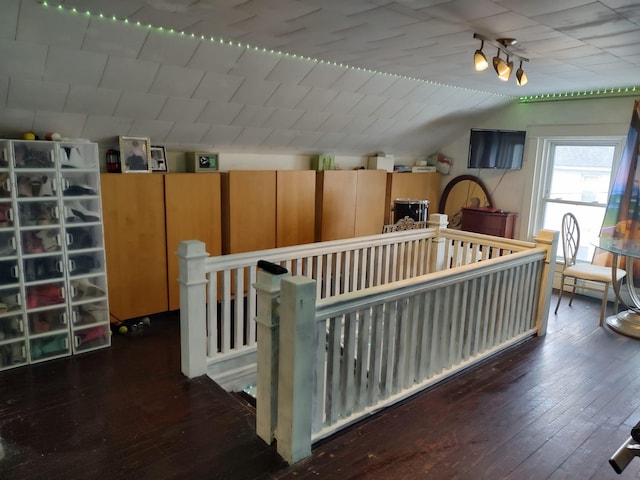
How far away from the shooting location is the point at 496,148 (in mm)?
5395

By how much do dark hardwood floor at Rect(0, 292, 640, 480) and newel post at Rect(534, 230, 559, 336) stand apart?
1.55ft

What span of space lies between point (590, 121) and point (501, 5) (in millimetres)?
3323

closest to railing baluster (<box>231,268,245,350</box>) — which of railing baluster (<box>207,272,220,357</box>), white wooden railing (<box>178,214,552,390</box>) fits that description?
white wooden railing (<box>178,214,552,390</box>)

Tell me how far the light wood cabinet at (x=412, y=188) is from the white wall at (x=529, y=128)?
260 millimetres

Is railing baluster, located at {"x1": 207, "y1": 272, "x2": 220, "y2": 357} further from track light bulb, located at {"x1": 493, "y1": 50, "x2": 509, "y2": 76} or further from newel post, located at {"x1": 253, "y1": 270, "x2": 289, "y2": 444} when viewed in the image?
track light bulb, located at {"x1": 493, "y1": 50, "x2": 509, "y2": 76}

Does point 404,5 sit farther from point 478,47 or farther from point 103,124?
point 103,124

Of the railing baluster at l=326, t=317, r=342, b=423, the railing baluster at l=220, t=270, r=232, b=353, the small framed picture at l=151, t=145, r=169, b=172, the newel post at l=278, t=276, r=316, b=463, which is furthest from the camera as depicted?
the small framed picture at l=151, t=145, r=169, b=172

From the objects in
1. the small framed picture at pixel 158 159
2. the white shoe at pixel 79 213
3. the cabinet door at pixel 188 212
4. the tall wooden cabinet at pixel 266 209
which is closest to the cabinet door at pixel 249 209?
the tall wooden cabinet at pixel 266 209

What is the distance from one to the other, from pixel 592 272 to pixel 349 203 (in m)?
2.58

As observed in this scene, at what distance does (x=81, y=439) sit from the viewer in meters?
2.25

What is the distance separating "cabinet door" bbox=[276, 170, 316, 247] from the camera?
470 centimetres

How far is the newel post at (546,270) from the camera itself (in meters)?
3.56

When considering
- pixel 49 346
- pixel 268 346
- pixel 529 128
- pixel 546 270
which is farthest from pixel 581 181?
pixel 49 346

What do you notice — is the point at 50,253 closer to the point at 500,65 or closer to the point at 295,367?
the point at 295,367
